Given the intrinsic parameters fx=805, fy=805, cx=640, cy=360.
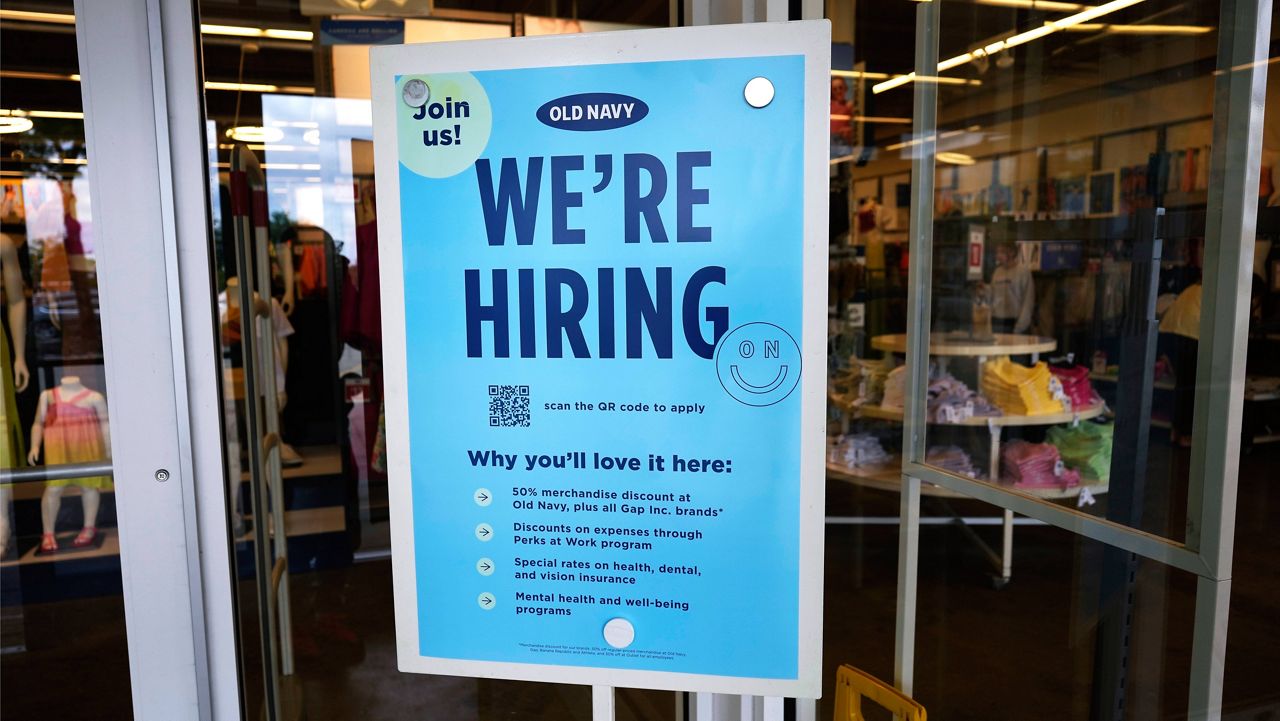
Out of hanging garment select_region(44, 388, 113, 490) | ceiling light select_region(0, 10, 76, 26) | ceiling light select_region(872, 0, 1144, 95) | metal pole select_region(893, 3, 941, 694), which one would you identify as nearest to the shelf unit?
metal pole select_region(893, 3, 941, 694)

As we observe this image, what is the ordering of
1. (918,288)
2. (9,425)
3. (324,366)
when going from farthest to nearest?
(324,366) < (9,425) < (918,288)

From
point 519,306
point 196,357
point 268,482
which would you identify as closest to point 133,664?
point 196,357

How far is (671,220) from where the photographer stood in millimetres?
1043

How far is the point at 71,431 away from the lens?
277 cm

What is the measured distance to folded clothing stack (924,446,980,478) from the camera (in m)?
3.23

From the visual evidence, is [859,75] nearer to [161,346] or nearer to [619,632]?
[161,346]

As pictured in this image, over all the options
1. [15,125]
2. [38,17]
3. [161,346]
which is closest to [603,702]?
[161,346]

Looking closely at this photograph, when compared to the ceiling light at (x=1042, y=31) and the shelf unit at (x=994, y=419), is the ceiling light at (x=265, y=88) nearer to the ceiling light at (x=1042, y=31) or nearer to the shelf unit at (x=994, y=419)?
the shelf unit at (x=994, y=419)

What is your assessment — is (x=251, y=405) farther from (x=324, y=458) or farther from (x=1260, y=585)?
(x=324, y=458)

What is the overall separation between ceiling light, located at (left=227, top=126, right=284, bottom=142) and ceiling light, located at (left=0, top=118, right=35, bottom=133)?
6.87 ft

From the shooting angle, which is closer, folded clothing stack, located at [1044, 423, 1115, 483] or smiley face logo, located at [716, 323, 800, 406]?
smiley face logo, located at [716, 323, 800, 406]

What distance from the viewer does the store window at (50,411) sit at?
1987 mm

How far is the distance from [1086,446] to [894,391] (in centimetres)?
138

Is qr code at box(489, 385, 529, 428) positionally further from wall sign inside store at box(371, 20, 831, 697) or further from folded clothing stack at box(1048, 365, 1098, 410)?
folded clothing stack at box(1048, 365, 1098, 410)
